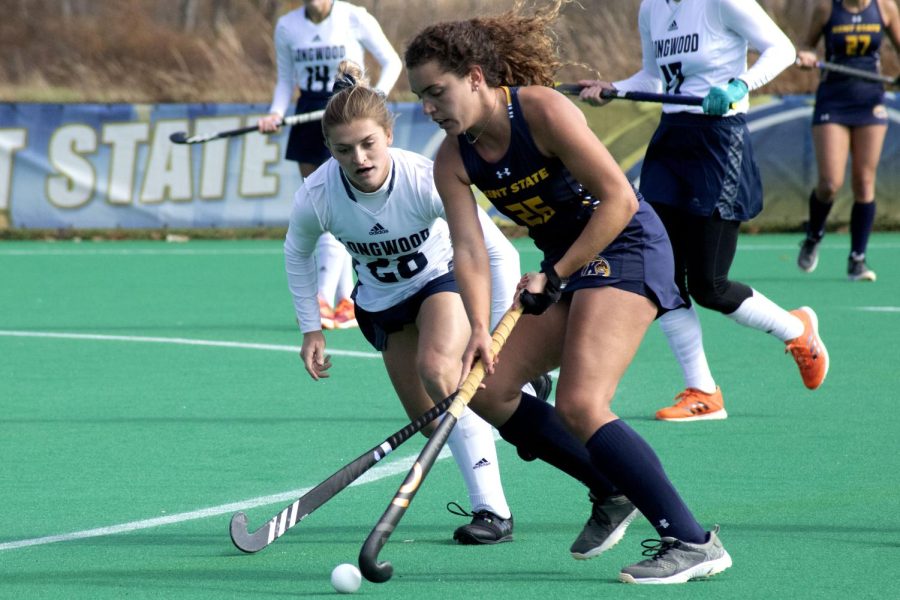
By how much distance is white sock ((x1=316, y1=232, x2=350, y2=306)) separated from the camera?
8570 millimetres

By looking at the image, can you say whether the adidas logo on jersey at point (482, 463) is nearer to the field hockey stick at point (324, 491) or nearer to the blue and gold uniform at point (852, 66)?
the field hockey stick at point (324, 491)

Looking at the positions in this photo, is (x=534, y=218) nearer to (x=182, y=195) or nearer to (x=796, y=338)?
(x=796, y=338)

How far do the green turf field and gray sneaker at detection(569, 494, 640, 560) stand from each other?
4 cm

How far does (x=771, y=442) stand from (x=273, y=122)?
14.3 feet

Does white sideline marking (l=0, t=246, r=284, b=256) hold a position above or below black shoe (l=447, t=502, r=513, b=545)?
below

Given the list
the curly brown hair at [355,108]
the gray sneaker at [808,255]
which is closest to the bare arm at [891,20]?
the gray sneaker at [808,255]

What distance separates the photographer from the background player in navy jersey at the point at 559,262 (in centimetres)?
361

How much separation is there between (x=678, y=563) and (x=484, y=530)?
65cm

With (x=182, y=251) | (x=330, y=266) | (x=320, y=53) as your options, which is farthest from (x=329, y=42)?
(x=182, y=251)

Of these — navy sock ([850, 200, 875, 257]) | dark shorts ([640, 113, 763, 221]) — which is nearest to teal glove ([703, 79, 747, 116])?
dark shorts ([640, 113, 763, 221])

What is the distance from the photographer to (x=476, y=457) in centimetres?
417

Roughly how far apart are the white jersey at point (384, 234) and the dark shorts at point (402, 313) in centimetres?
2

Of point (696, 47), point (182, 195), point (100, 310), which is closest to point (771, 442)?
point (696, 47)

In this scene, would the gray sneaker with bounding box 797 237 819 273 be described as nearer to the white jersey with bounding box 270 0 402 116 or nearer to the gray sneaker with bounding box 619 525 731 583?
the white jersey with bounding box 270 0 402 116
